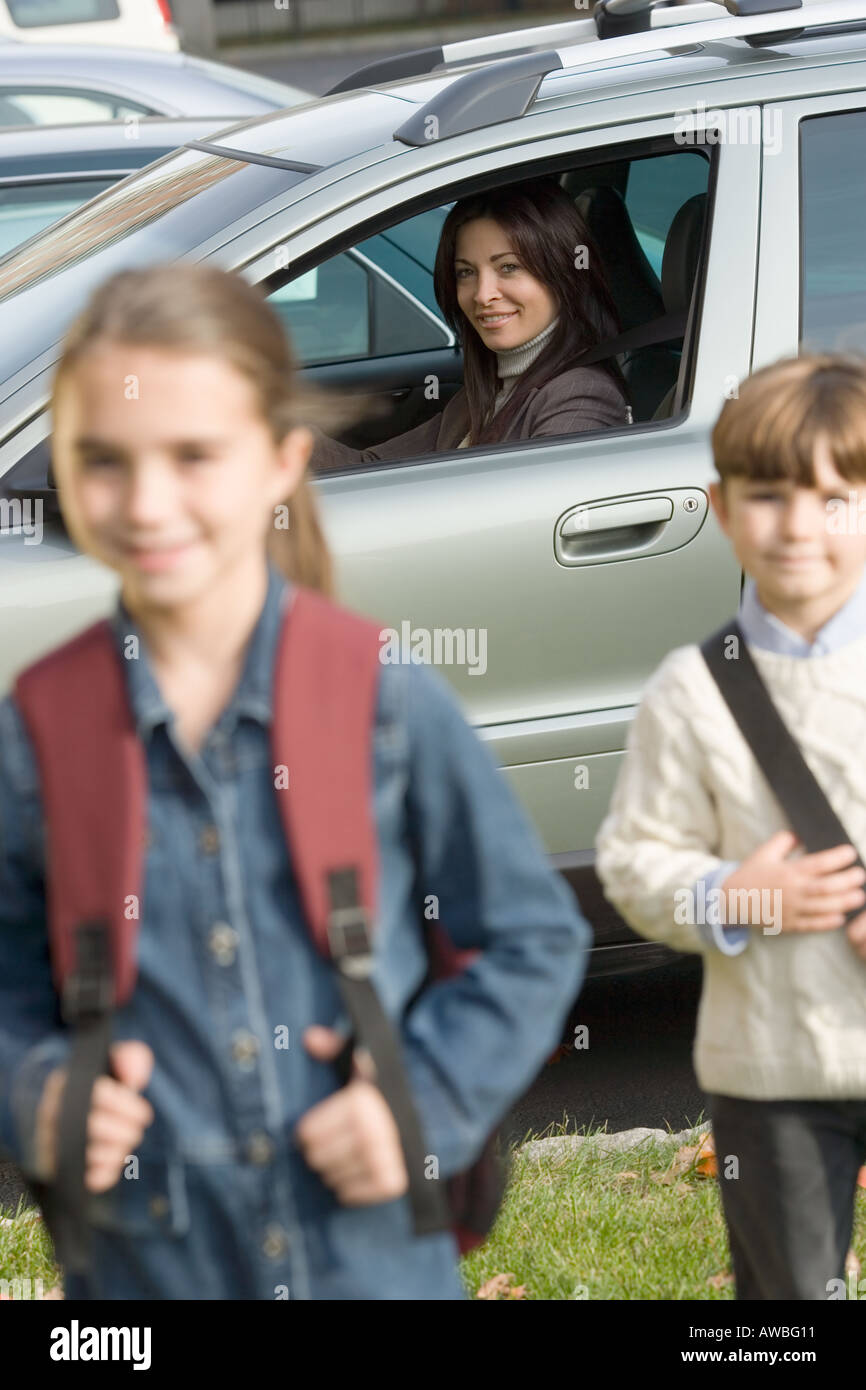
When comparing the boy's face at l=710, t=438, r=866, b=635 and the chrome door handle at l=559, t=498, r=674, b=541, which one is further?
the chrome door handle at l=559, t=498, r=674, b=541

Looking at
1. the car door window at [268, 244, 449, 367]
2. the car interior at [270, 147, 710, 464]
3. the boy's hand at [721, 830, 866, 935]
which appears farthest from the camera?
the car door window at [268, 244, 449, 367]

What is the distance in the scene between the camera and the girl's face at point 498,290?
12.7 ft

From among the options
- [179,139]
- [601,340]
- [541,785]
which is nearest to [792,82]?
[601,340]

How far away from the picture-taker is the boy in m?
2.01

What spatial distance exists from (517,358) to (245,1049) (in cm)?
259

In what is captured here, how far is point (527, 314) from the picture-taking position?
12.9 feet

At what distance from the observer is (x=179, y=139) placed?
19.7 ft

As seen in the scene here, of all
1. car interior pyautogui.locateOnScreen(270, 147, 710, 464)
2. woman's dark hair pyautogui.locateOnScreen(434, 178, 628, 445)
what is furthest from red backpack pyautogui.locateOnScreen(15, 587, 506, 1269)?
woman's dark hair pyautogui.locateOnScreen(434, 178, 628, 445)

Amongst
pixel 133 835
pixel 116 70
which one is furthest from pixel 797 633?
pixel 116 70

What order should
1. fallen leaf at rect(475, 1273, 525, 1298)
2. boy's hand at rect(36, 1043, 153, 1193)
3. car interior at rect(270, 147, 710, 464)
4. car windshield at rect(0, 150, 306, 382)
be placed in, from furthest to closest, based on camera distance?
car interior at rect(270, 147, 710, 464) → car windshield at rect(0, 150, 306, 382) → fallen leaf at rect(475, 1273, 525, 1298) → boy's hand at rect(36, 1043, 153, 1193)

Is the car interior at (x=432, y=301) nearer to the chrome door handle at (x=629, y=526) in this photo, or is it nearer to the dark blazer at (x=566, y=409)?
the dark blazer at (x=566, y=409)

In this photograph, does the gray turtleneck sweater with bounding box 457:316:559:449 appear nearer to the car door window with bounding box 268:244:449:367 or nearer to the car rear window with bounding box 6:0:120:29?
the car door window with bounding box 268:244:449:367

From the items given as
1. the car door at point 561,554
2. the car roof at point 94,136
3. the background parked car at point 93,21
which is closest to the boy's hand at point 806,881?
the car door at point 561,554

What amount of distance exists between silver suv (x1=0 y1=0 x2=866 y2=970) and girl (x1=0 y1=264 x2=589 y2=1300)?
5.25ft
